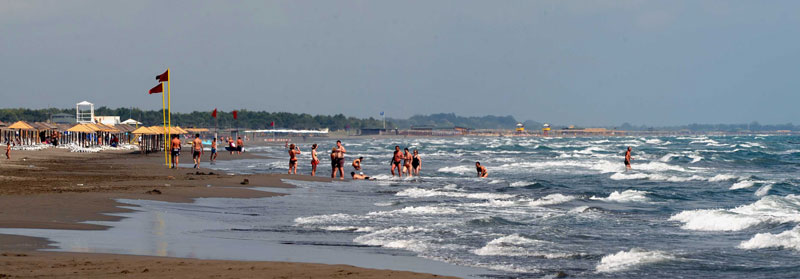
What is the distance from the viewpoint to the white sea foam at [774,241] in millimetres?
12844

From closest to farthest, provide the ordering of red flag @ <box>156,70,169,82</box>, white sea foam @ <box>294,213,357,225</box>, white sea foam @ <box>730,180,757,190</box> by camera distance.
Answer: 1. white sea foam @ <box>294,213,357,225</box>
2. white sea foam @ <box>730,180,757,190</box>
3. red flag @ <box>156,70,169,82</box>

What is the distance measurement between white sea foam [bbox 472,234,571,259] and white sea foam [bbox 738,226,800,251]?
3.09 m

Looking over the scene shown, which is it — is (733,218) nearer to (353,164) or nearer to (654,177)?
(654,177)

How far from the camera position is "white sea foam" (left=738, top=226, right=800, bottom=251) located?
12844 millimetres

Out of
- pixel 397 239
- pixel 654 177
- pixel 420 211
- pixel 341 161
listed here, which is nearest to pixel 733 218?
pixel 420 211

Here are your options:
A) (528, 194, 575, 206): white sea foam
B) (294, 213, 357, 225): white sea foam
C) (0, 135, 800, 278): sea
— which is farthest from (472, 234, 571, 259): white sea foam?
(528, 194, 575, 206): white sea foam

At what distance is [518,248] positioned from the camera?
12.4 m

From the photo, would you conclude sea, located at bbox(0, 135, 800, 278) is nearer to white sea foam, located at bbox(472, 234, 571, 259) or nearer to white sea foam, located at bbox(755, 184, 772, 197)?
white sea foam, located at bbox(472, 234, 571, 259)

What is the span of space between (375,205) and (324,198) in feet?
7.41

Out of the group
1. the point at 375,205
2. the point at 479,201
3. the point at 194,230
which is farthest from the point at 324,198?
the point at 194,230

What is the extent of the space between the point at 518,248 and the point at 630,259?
1.73m

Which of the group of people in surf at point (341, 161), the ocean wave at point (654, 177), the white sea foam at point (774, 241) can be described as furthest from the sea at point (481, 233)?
the ocean wave at point (654, 177)

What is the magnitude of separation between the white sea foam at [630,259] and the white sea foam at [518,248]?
2.36ft

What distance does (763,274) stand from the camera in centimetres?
1048
